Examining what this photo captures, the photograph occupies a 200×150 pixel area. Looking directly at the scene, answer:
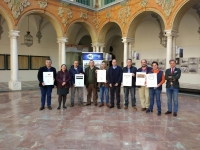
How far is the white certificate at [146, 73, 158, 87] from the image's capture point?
5.48 meters

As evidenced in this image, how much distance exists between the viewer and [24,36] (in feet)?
50.5

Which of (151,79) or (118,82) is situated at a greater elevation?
(151,79)

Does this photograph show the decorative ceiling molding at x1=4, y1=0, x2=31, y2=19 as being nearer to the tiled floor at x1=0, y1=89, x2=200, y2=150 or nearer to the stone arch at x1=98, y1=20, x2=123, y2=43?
the stone arch at x1=98, y1=20, x2=123, y2=43

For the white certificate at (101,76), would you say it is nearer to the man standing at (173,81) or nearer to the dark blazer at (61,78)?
the dark blazer at (61,78)

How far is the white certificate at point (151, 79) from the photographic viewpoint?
18.0ft

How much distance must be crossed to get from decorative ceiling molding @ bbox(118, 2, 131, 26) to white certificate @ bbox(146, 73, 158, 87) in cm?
771

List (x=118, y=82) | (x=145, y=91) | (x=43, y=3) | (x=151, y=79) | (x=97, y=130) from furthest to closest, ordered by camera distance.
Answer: (x=43, y=3)
(x=118, y=82)
(x=145, y=91)
(x=151, y=79)
(x=97, y=130)

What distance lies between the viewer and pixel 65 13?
41.0 ft

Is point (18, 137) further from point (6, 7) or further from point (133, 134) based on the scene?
point (6, 7)

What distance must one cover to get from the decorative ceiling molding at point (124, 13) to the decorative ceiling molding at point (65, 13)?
12.3 feet

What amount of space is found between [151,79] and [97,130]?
2.57m

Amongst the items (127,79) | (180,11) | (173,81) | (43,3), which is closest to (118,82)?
(127,79)

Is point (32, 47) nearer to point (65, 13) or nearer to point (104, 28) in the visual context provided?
point (65, 13)

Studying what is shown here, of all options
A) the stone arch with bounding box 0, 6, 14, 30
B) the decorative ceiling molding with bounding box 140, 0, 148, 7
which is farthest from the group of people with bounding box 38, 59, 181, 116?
the decorative ceiling molding with bounding box 140, 0, 148, 7
